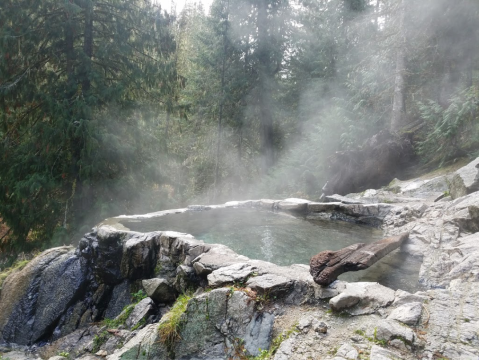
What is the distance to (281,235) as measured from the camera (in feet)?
22.9

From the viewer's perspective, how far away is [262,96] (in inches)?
736

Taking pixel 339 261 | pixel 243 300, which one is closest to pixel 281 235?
pixel 339 261

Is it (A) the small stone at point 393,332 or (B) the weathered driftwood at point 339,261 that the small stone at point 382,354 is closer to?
(A) the small stone at point 393,332

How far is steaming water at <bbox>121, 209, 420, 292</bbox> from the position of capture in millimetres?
4762

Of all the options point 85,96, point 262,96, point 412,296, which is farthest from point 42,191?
point 262,96

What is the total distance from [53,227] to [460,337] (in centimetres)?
1094

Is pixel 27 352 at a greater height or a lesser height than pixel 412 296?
lesser

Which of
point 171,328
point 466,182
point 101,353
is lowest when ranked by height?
point 101,353

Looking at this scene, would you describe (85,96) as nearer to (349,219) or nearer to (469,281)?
(349,219)

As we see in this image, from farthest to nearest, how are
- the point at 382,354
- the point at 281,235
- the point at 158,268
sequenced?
the point at 281,235
the point at 158,268
the point at 382,354

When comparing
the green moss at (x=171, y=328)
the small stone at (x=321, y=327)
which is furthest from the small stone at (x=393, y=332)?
the green moss at (x=171, y=328)

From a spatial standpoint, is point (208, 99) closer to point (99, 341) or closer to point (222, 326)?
point (99, 341)

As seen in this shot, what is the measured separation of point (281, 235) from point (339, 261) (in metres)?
3.19

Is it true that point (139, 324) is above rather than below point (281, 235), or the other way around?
below
